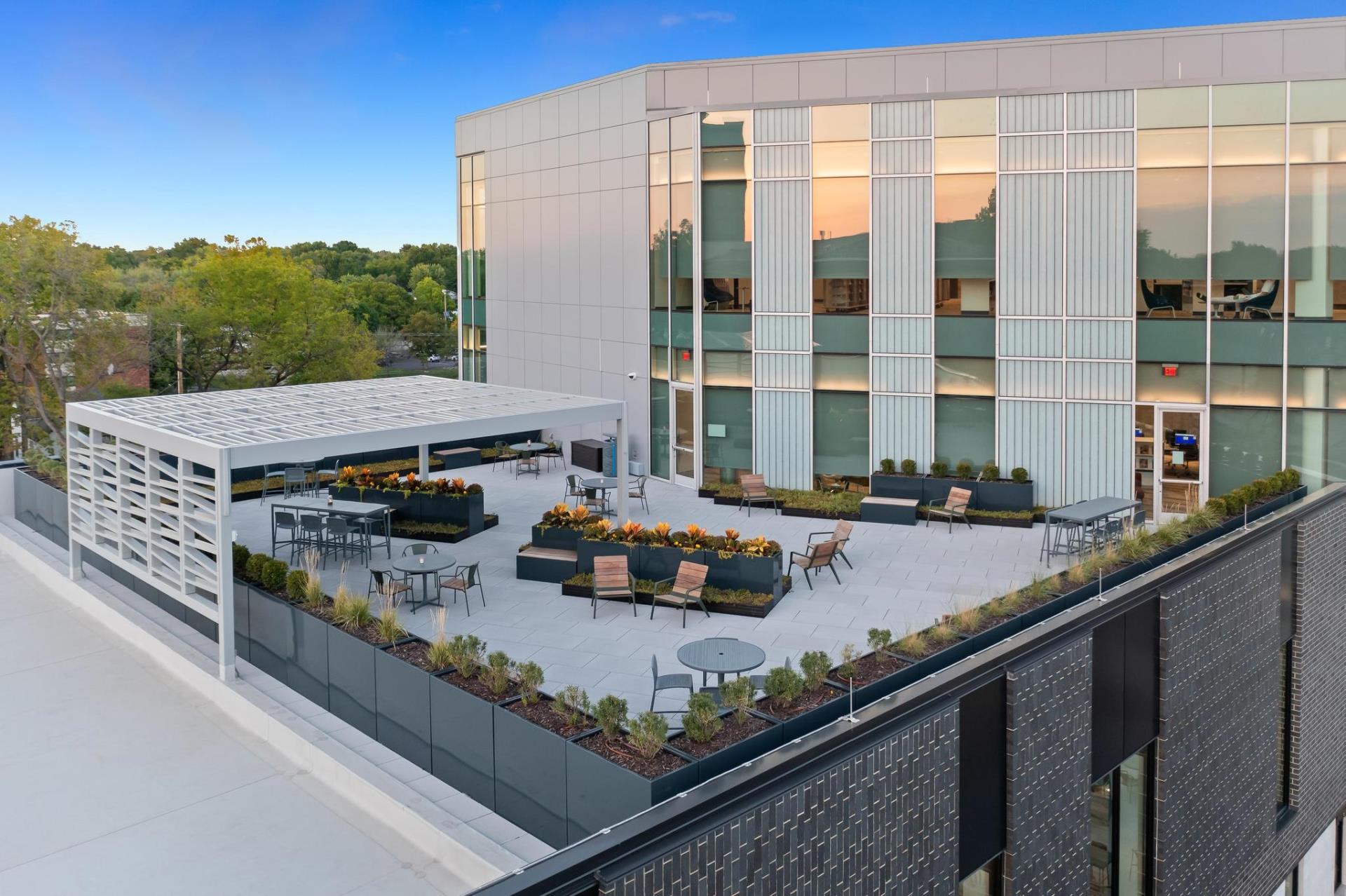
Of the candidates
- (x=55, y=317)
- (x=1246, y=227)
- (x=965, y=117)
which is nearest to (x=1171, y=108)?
(x=1246, y=227)

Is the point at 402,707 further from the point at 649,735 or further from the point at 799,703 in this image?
the point at 799,703

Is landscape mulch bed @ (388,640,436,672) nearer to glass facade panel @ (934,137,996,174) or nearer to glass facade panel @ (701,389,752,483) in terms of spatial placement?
glass facade panel @ (701,389,752,483)

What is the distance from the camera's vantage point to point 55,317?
34438mm

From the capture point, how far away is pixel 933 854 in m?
8.32

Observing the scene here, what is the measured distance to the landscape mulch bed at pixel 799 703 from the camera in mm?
8633

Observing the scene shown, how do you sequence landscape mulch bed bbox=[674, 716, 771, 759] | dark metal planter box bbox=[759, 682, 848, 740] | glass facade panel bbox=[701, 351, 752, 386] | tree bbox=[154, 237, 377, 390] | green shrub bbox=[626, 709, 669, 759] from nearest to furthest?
dark metal planter box bbox=[759, 682, 848, 740] → green shrub bbox=[626, 709, 669, 759] → landscape mulch bed bbox=[674, 716, 771, 759] → glass facade panel bbox=[701, 351, 752, 386] → tree bbox=[154, 237, 377, 390]

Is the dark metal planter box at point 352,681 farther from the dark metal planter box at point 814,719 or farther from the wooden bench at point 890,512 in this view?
the wooden bench at point 890,512

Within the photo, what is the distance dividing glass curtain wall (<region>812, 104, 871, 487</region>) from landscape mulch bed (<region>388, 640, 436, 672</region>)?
1334 cm

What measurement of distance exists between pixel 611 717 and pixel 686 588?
6.08m

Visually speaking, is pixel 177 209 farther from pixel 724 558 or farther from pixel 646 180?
pixel 724 558

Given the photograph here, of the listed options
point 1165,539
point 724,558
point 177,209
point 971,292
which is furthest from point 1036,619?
point 177,209

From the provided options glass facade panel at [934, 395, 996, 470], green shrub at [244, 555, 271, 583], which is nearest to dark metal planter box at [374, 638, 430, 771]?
green shrub at [244, 555, 271, 583]

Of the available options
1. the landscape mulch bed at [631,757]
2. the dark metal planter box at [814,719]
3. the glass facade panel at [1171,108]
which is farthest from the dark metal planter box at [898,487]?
the landscape mulch bed at [631,757]

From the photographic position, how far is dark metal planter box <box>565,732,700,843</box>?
7.05 meters
